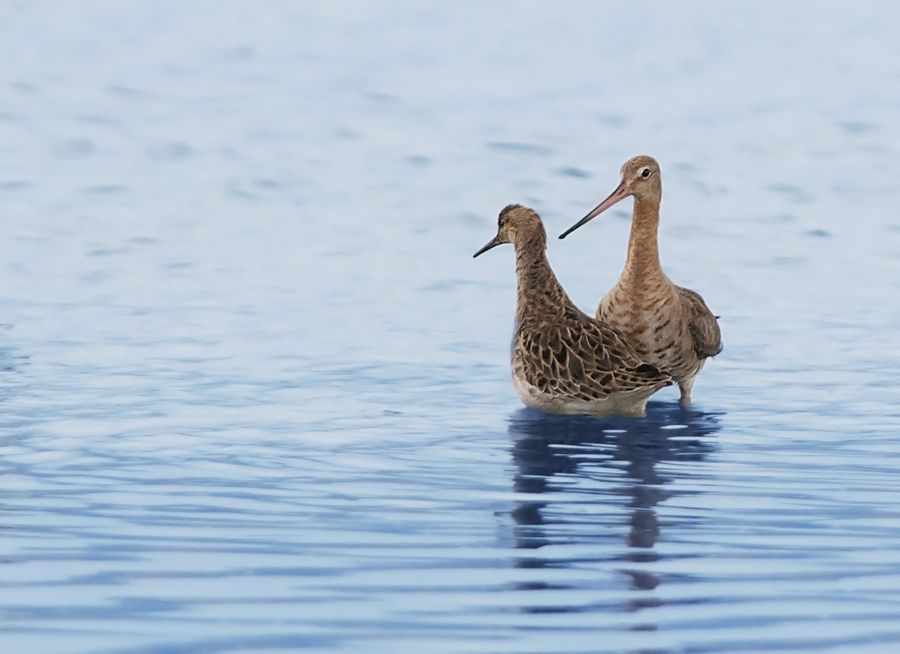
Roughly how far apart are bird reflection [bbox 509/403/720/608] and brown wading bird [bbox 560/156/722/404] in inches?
12.0

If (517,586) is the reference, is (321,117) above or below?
above

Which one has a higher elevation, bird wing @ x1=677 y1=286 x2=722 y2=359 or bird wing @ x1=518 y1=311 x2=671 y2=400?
bird wing @ x1=677 y1=286 x2=722 y2=359

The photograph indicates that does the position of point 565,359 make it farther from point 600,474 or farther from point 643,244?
point 600,474

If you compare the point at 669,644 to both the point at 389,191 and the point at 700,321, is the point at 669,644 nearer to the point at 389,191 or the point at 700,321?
the point at 700,321

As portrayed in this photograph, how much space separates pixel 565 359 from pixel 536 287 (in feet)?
2.68

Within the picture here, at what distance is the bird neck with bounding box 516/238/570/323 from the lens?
13.1 m

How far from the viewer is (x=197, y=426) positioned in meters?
11.8

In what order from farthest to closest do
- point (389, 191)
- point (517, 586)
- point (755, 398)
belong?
point (389, 191) < point (755, 398) < point (517, 586)

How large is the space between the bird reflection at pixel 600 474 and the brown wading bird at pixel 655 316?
12.0 inches

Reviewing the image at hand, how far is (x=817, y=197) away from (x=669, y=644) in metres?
15.0

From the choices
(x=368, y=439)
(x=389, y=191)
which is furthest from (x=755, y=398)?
(x=389, y=191)

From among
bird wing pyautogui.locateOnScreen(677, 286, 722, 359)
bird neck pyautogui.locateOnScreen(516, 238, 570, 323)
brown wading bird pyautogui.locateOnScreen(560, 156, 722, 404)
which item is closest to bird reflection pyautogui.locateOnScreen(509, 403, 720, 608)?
brown wading bird pyautogui.locateOnScreen(560, 156, 722, 404)

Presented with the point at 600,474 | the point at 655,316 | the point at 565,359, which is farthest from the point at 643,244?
the point at 600,474

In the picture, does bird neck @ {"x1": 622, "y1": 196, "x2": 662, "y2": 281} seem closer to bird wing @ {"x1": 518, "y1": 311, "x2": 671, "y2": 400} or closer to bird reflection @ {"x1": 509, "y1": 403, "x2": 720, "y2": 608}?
bird wing @ {"x1": 518, "y1": 311, "x2": 671, "y2": 400}
